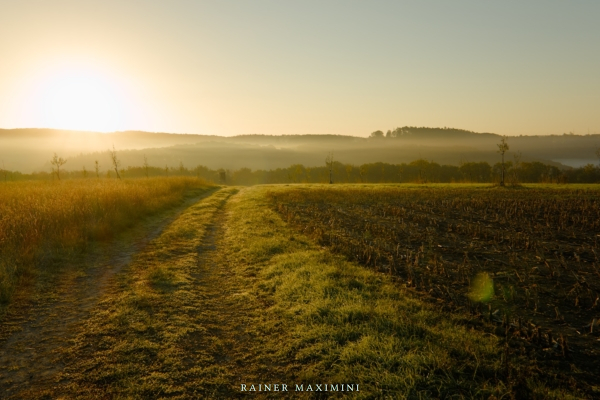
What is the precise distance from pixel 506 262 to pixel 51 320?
1151 centimetres

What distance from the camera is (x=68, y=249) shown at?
440 inches

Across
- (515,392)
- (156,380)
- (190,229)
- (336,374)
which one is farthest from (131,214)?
(515,392)

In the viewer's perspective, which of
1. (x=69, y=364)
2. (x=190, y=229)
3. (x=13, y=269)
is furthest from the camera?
(x=190, y=229)

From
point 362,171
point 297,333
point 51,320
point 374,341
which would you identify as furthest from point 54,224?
point 362,171

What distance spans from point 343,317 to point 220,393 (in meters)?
2.69

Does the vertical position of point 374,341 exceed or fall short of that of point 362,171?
it falls short

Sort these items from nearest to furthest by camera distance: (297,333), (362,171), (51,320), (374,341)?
(374,341) → (297,333) → (51,320) → (362,171)

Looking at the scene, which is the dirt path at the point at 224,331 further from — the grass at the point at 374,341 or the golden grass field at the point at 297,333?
the grass at the point at 374,341

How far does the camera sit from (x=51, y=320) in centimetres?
683

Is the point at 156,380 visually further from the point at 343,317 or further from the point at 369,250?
the point at 369,250

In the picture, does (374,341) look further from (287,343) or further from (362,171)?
(362,171)

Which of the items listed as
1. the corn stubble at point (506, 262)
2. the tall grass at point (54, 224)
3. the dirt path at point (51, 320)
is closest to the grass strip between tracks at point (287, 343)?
the dirt path at point (51, 320)

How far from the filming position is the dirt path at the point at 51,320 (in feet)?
16.6

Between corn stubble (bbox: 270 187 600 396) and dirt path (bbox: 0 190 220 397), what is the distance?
264 inches
